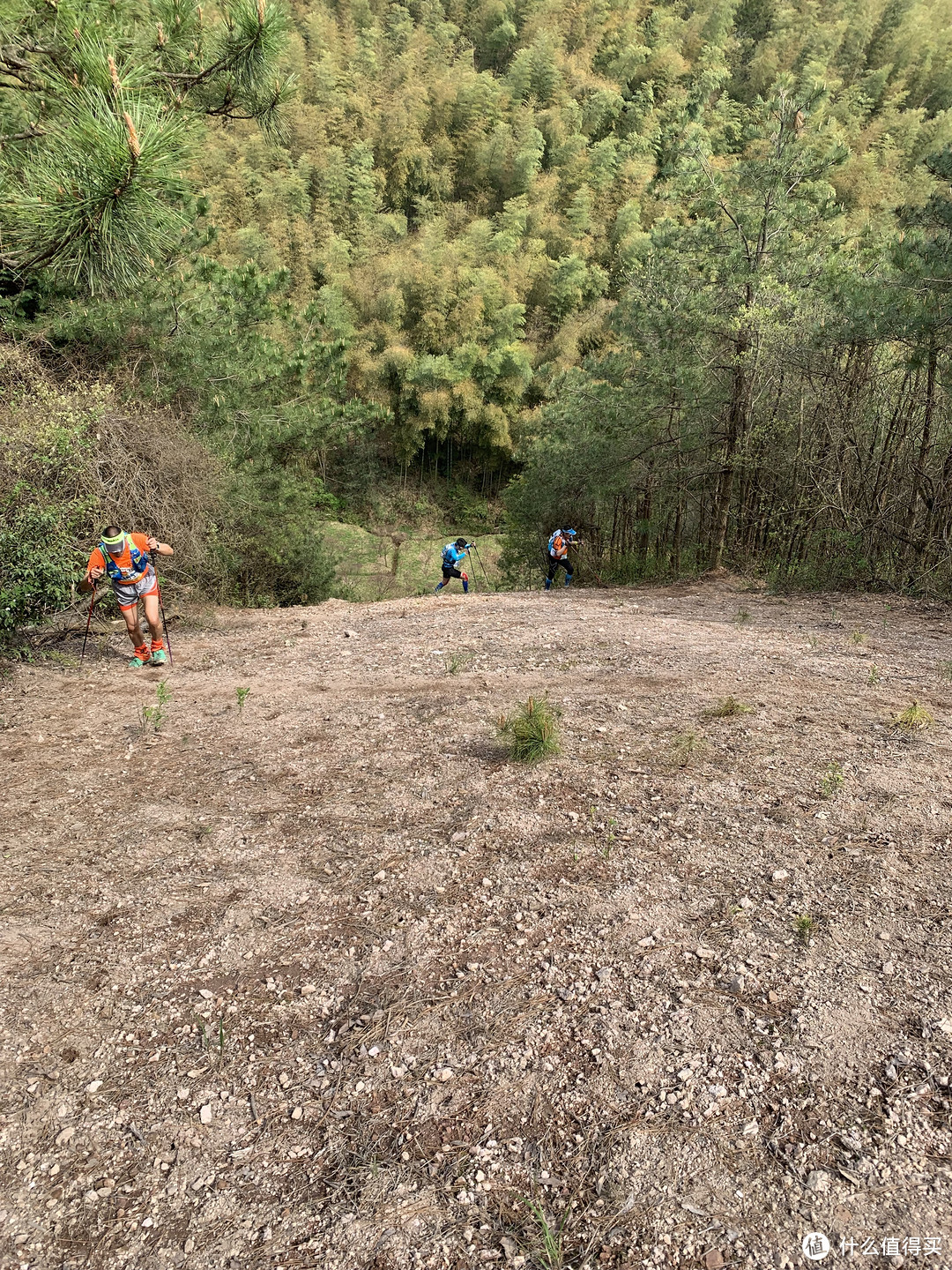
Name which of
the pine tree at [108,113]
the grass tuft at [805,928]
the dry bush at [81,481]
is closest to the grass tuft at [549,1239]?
the grass tuft at [805,928]

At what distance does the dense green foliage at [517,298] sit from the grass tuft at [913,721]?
169 inches

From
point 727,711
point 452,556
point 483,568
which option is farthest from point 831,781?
point 483,568

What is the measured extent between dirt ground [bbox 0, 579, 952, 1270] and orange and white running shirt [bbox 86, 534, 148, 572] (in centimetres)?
142

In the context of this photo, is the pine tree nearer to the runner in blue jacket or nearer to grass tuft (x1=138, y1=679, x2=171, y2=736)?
grass tuft (x1=138, y1=679, x2=171, y2=736)

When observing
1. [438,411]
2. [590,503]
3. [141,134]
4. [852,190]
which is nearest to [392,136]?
[438,411]

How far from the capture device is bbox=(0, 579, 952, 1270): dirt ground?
1491 millimetres

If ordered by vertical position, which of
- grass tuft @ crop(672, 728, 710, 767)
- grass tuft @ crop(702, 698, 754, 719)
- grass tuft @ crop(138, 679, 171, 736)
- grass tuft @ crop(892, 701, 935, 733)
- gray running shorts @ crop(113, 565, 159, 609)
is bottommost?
grass tuft @ crop(138, 679, 171, 736)

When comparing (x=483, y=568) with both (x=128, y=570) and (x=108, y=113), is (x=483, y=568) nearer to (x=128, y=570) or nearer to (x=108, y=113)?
(x=128, y=570)

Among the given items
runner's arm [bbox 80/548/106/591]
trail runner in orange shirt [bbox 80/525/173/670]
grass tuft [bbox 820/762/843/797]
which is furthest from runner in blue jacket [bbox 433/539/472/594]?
grass tuft [bbox 820/762/843/797]

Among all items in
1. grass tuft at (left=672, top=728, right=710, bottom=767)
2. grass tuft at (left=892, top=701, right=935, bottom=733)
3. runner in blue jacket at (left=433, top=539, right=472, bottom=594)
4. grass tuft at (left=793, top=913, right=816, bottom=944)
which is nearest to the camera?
grass tuft at (left=793, top=913, right=816, bottom=944)

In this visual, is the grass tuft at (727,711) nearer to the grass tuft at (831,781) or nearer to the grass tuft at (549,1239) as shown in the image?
the grass tuft at (831,781)

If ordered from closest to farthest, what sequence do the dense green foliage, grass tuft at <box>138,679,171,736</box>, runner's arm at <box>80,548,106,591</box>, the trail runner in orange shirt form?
grass tuft at <box>138,679,171,736</box>
runner's arm at <box>80,548,106,591</box>
the trail runner in orange shirt
the dense green foliage

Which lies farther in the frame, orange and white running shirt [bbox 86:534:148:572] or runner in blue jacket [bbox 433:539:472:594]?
runner in blue jacket [bbox 433:539:472:594]

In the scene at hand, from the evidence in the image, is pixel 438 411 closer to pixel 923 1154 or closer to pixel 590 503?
pixel 590 503
